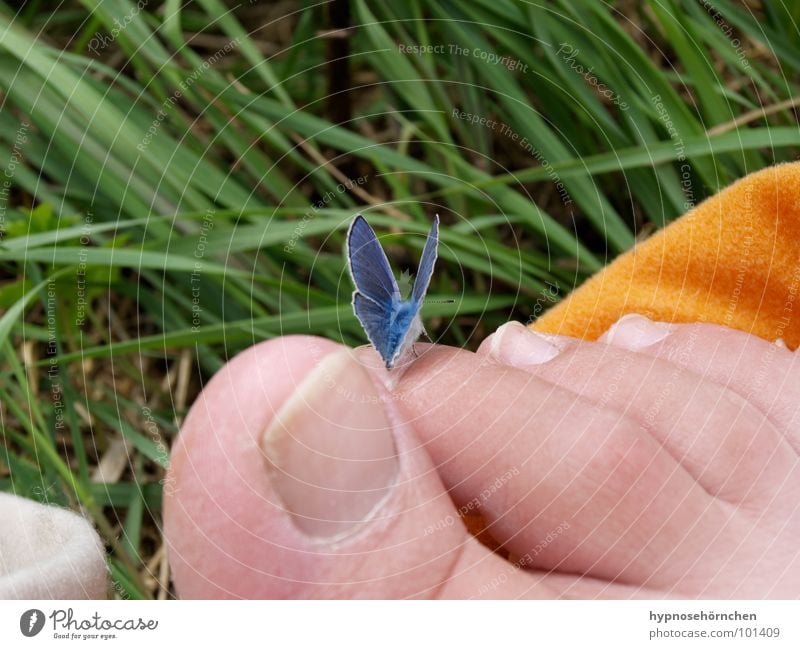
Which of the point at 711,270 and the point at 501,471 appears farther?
the point at 711,270

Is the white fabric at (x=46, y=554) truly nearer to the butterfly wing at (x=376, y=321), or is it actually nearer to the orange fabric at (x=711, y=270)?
the butterfly wing at (x=376, y=321)

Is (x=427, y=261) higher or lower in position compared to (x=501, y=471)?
higher

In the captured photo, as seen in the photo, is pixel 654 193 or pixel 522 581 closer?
pixel 522 581

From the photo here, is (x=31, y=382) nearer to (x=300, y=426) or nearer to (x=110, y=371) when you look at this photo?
(x=110, y=371)

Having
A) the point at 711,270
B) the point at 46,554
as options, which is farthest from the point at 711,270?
the point at 46,554

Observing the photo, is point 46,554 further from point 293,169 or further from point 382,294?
point 293,169

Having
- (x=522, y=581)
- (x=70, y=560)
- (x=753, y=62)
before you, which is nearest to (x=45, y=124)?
(x=70, y=560)

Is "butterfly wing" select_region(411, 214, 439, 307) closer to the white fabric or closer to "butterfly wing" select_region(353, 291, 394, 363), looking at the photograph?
"butterfly wing" select_region(353, 291, 394, 363)
